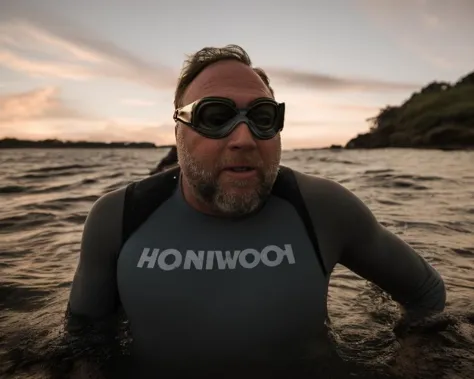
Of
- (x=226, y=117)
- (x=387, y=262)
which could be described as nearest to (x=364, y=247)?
(x=387, y=262)

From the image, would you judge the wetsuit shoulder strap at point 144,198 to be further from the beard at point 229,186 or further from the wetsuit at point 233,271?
the beard at point 229,186

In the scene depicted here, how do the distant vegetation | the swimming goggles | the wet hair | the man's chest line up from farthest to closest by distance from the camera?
the distant vegetation, the wet hair, the swimming goggles, the man's chest

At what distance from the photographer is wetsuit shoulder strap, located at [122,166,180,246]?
2.89 m

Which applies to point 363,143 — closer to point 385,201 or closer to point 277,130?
point 385,201

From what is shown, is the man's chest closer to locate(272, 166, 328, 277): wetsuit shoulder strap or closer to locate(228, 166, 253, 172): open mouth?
locate(272, 166, 328, 277): wetsuit shoulder strap

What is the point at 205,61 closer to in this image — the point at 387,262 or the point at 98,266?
the point at 98,266

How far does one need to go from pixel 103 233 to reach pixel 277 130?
1344 mm

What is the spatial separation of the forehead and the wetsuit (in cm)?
68

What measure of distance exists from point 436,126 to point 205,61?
6630cm

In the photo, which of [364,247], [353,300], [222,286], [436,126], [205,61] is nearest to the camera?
[222,286]

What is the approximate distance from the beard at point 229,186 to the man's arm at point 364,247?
41 centimetres

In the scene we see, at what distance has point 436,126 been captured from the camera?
62000 millimetres

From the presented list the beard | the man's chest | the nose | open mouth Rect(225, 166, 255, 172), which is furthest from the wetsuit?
the nose

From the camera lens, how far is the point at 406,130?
7125 centimetres
